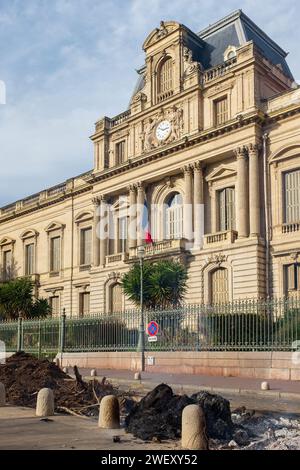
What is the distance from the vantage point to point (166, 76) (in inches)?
1393

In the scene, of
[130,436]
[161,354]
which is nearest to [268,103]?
[161,354]

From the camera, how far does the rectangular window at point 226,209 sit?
3154 centimetres

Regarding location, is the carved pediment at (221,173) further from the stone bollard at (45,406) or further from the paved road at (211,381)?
the stone bollard at (45,406)

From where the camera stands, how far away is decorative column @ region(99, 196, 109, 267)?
124ft

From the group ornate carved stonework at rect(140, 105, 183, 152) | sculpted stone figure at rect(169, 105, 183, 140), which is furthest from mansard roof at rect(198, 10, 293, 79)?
ornate carved stonework at rect(140, 105, 183, 152)

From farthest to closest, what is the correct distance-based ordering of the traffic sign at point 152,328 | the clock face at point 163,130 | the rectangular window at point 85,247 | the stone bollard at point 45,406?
the rectangular window at point 85,247
the clock face at point 163,130
the traffic sign at point 152,328
the stone bollard at point 45,406

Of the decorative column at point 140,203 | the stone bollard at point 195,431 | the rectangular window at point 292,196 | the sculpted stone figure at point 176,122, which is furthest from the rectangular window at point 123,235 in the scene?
the stone bollard at point 195,431

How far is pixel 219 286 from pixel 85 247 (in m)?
14.1

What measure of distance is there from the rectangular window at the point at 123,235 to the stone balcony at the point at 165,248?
3.87 m

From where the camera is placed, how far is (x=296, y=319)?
16609 mm

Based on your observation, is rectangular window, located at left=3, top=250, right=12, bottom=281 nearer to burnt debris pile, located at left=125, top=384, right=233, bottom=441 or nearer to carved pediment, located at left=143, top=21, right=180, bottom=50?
carved pediment, located at left=143, top=21, right=180, bottom=50

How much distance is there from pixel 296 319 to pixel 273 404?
204 inches

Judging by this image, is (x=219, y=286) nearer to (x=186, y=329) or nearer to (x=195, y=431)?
(x=186, y=329)

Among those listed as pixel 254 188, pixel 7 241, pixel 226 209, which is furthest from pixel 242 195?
pixel 7 241
